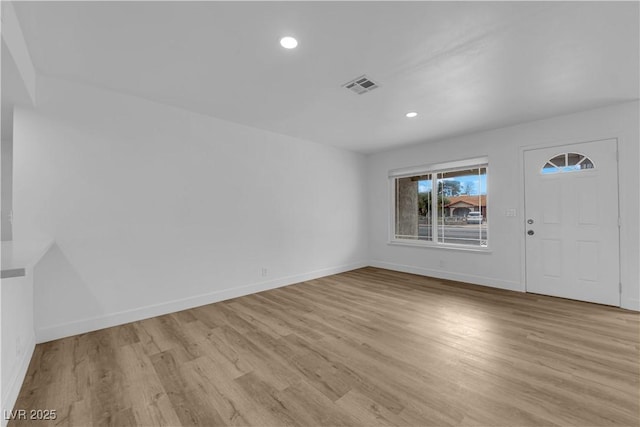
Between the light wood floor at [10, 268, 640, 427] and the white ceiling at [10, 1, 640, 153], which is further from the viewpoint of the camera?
the white ceiling at [10, 1, 640, 153]

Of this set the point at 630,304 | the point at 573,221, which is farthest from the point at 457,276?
the point at 630,304

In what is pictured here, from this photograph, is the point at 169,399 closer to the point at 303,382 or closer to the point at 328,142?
the point at 303,382

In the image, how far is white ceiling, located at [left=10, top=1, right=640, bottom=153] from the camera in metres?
1.83

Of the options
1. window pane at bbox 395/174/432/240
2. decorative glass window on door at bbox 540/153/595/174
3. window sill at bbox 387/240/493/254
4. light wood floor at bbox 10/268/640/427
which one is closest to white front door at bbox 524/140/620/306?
decorative glass window on door at bbox 540/153/595/174

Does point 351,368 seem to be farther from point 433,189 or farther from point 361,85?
point 433,189

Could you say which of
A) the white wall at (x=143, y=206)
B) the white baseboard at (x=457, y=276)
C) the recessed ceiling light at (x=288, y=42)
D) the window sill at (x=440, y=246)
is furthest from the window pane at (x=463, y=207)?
the recessed ceiling light at (x=288, y=42)


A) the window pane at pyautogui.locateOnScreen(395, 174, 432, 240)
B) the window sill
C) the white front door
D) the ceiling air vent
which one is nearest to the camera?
the ceiling air vent

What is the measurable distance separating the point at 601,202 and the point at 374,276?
3.44 m

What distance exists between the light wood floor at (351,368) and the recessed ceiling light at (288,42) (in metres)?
2.63

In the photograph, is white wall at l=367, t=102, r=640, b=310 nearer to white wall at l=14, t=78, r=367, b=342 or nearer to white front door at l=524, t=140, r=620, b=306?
white front door at l=524, t=140, r=620, b=306

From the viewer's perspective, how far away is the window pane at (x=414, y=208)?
5367mm

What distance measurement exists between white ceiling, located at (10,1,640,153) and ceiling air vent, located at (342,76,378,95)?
→ 0.08 meters

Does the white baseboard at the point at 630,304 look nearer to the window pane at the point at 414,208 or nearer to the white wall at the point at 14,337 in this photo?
the window pane at the point at 414,208

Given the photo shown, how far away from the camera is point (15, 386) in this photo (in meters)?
1.78
